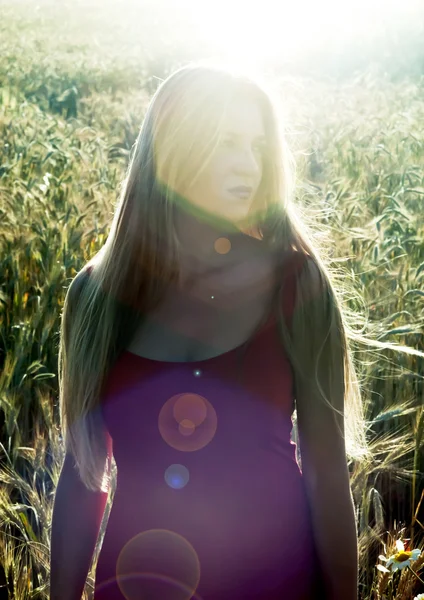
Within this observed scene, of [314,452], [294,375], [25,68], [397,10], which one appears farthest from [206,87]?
[397,10]

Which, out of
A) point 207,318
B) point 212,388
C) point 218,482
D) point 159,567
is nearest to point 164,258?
point 207,318

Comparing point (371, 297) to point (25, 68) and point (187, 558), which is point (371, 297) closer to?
point (187, 558)

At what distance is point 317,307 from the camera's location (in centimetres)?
155

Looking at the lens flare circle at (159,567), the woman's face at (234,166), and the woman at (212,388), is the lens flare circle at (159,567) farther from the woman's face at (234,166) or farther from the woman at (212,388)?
the woman's face at (234,166)

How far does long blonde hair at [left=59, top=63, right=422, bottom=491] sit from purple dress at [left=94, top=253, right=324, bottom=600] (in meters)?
0.11

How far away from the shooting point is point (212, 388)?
1514 millimetres

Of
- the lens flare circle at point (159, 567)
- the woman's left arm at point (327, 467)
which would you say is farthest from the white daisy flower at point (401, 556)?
the lens flare circle at point (159, 567)

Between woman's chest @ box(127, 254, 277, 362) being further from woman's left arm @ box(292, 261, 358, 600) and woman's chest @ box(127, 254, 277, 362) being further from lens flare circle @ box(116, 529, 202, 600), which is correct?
lens flare circle @ box(116, 529, 202, 600)

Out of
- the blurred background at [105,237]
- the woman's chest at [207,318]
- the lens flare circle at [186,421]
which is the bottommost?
→ the blurred background at [105,237]

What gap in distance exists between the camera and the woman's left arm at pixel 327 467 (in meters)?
1.54

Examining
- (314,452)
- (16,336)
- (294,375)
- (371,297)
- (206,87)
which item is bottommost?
(16,336)

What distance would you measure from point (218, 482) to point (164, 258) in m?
0.49

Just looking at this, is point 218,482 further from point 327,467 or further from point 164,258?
point 164,258

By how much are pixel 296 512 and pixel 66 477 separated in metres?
0.50
